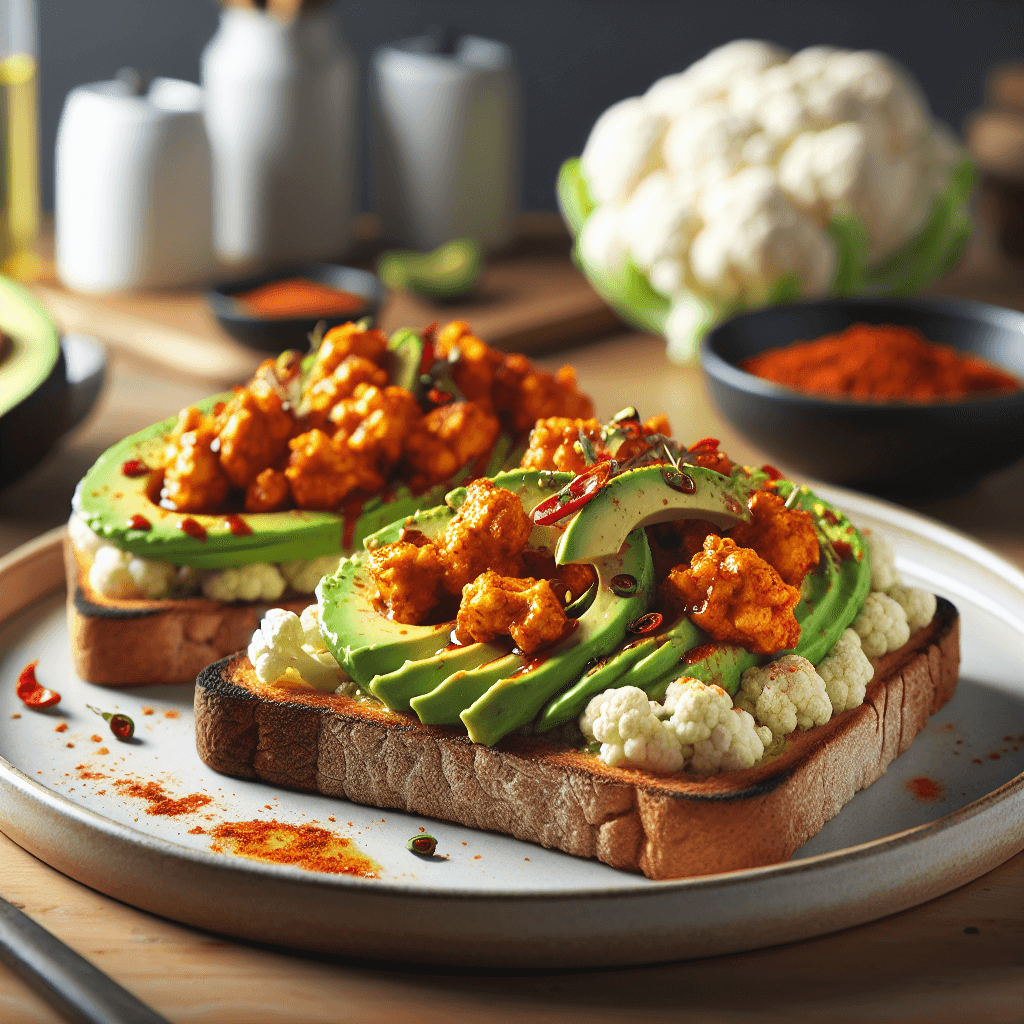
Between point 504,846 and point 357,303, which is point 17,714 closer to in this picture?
point 504,846

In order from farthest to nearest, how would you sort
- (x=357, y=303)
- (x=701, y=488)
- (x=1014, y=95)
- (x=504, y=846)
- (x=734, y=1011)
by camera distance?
(x=1014, y=95), (x=357, y=303), (x=701, y=488), (x=504, y=846), (x=734, y=1011)

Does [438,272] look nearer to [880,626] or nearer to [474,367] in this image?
[474,367]

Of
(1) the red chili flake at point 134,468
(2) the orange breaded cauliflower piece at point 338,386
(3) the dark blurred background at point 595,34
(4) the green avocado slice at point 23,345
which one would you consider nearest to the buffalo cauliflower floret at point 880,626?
(2) the orange breaded cauliflower piece at point 338,386

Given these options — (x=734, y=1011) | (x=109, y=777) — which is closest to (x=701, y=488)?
(x=734, y=1011)

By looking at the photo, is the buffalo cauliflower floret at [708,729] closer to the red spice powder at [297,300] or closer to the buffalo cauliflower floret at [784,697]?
the buffalo cauliflower floret at [784,697]

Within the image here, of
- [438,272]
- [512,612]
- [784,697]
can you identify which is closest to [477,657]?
[512,612]
